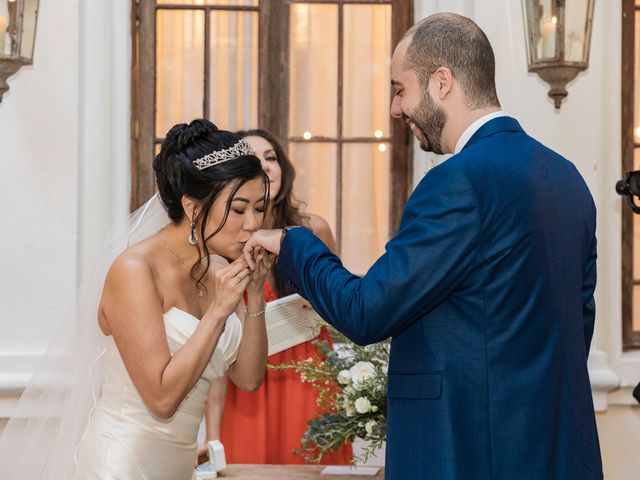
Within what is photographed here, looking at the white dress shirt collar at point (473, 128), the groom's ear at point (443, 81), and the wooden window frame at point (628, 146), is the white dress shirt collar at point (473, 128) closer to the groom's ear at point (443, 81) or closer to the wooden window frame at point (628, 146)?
the groom's ear at point (443, 81)

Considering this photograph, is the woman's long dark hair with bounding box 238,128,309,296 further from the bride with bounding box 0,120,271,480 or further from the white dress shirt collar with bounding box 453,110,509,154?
the white dress shirt collar with bounding box 453,110,509,154

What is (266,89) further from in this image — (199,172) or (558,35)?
(199,172)

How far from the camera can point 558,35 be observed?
3711 millimetres

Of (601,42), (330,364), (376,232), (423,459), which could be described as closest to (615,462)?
(376,232)

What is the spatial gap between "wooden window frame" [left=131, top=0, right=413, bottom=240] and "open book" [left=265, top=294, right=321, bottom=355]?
34.4 inches

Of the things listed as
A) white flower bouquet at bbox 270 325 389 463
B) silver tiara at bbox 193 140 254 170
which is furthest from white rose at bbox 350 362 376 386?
silver tiara at bbox 193 140 254 170

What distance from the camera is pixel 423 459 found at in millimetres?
1977

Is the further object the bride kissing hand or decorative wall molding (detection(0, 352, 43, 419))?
decorative wall molding (detection(0, 352, 43, 419))

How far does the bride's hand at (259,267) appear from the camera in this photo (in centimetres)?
236

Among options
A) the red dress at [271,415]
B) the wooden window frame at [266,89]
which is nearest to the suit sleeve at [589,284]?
the red dress at [271,415]

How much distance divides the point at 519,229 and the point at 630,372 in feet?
7.91

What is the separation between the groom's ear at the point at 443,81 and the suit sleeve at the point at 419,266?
221 millimetres

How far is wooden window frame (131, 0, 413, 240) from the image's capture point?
166 inches

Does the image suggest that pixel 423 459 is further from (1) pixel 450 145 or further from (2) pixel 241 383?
(2) pixel 241 383
